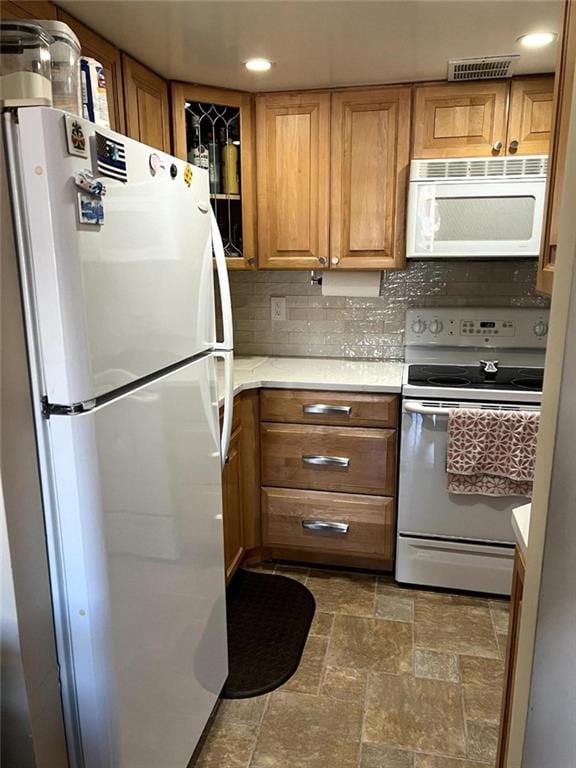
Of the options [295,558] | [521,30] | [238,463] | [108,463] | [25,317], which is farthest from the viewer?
[295,558]

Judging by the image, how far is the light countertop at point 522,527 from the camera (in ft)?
3.69

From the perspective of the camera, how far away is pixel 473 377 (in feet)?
8.35

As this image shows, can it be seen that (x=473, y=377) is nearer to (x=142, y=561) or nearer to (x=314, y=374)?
(x=314, y=374)

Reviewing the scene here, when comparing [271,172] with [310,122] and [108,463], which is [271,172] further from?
[108,463]

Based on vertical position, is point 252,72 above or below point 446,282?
above

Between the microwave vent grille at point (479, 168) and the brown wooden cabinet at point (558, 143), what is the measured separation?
1.29 m

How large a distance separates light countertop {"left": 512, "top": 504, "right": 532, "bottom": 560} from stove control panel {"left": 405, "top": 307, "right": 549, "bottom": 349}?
164 cm

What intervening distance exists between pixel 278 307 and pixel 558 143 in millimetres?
2070

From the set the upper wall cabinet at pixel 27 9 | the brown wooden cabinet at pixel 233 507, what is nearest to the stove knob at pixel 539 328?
the brown wooden cabinet at pixel 233 507

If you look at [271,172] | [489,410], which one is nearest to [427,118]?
[271,172]

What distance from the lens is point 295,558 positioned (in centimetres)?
275

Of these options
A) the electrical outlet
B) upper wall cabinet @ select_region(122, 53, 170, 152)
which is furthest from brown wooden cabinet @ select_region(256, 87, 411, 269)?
upper wall cabinet @ select_region(122, 53, 170, 152)

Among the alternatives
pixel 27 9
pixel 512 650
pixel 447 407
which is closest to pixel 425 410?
pixel 447 407

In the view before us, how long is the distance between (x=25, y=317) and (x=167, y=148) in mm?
1723
